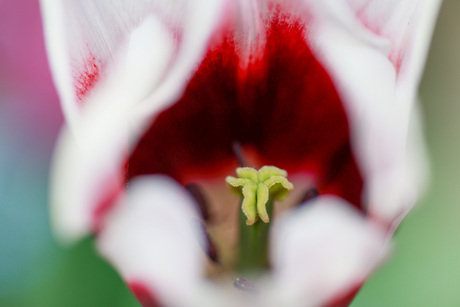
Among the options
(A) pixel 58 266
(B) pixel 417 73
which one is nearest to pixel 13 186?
(A) pixel 58 266

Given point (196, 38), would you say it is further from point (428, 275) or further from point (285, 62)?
point (428, 275)

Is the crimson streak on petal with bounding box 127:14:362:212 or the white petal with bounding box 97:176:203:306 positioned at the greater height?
the crimson streak on petal with bounding box 127:14:362:212

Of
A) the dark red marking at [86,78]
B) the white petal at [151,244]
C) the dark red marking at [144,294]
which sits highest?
the dark red marking at [86,78]

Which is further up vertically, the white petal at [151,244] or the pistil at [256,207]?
the pistil at [256,207]

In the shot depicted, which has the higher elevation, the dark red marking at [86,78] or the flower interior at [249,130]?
the flower interior at [249,130]

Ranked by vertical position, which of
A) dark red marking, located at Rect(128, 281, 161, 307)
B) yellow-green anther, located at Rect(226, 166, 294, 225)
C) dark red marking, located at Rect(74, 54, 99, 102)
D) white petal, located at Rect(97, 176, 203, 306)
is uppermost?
yellow-green anther, located at Rect(226, 166, 294, 225)
